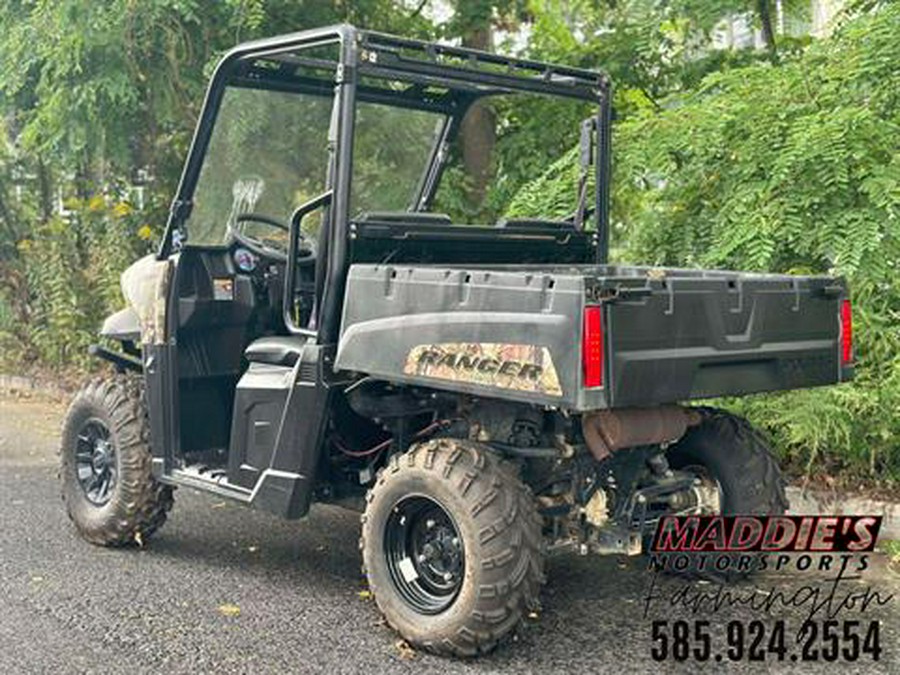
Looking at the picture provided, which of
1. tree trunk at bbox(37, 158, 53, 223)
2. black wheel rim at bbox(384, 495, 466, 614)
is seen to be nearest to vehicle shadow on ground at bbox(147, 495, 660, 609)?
black wheel rim at bbox(384, 495, 466, 614)

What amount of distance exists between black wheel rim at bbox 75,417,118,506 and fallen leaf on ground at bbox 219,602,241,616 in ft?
4.07

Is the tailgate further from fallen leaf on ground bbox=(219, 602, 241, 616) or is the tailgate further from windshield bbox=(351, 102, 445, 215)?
fallen leaf on ground bbox=(219, 602, 241, 616)

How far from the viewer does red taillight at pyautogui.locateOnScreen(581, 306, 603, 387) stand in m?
3.86

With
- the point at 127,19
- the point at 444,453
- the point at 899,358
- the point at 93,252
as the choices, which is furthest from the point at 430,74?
the point at 93,252

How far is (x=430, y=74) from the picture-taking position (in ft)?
16.6

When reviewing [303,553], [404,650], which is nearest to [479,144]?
[303,553]

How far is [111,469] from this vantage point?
602 centimetres

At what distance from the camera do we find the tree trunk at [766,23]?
7828mm

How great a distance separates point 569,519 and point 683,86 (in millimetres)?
4450

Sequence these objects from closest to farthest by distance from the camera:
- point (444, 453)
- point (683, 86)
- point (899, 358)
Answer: point (444, 453) → point (899, 358) → point (683, 86)

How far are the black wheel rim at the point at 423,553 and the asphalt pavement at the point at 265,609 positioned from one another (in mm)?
214

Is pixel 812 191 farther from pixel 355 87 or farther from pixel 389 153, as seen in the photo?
pixel 355 87

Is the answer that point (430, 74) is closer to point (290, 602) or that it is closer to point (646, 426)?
point (646, 426)

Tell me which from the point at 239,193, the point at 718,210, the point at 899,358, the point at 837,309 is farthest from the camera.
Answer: the point at 718,210
